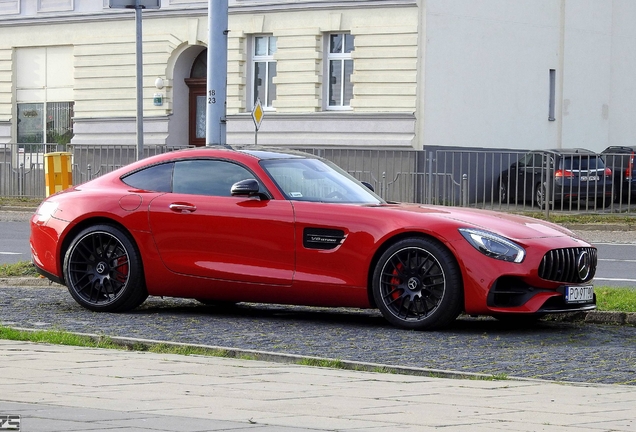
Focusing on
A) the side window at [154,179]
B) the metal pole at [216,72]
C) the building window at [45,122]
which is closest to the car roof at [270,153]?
the side window at [154,179]

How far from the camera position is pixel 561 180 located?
26.4 m

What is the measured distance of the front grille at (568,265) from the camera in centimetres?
1004

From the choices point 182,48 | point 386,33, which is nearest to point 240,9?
point 182,48

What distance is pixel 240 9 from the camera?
34656 millimetres

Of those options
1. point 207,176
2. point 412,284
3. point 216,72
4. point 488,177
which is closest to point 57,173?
point 216,72

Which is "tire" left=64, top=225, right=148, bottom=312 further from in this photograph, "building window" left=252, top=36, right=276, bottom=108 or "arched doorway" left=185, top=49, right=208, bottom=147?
"arched doorway" left=185, top=49, right=208, bottom=147

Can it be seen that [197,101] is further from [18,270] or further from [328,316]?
[328,316]

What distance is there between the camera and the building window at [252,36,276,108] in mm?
34594

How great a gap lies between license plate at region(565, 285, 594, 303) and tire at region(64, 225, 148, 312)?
359 cm

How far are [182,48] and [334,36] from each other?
15.1 ft

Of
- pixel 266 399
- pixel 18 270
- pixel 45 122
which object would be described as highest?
pixel 45 122

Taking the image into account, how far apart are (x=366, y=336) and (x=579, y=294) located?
172cm

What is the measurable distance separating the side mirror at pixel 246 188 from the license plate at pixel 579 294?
263cm

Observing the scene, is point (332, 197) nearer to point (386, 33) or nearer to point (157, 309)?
point (157, 309)
